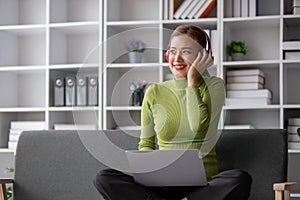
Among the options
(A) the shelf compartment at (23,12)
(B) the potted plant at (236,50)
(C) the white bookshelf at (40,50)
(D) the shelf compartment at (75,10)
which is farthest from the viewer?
(A) the shelf compartment at (23,12)

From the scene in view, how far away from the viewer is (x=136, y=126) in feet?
9.91

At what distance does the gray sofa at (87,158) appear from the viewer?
2.91 meters

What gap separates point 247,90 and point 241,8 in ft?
1.89

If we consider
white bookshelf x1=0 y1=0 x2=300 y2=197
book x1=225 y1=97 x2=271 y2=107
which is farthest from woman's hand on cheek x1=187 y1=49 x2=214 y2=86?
book x1=225 y1=97 x2=271 y2=107

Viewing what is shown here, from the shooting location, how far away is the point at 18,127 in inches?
180

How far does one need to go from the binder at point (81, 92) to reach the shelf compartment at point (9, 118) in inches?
20.4

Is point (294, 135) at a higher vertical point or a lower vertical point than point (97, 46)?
lower

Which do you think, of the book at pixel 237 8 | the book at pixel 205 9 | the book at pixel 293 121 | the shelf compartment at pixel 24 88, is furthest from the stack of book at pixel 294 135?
the shelf compartment at pixel 24 88

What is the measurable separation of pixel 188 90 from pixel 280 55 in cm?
153

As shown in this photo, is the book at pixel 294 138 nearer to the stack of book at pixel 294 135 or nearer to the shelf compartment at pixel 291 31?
the stack of book at pixel 294 135

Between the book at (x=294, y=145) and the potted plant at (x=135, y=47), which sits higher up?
the potted plant at (x=135, y=47)

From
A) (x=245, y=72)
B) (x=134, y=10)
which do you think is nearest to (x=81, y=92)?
(x=134, y=10)

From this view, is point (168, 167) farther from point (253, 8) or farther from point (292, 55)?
point (253, 8)

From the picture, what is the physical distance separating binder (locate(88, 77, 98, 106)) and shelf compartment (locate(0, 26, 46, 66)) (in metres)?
0.58
